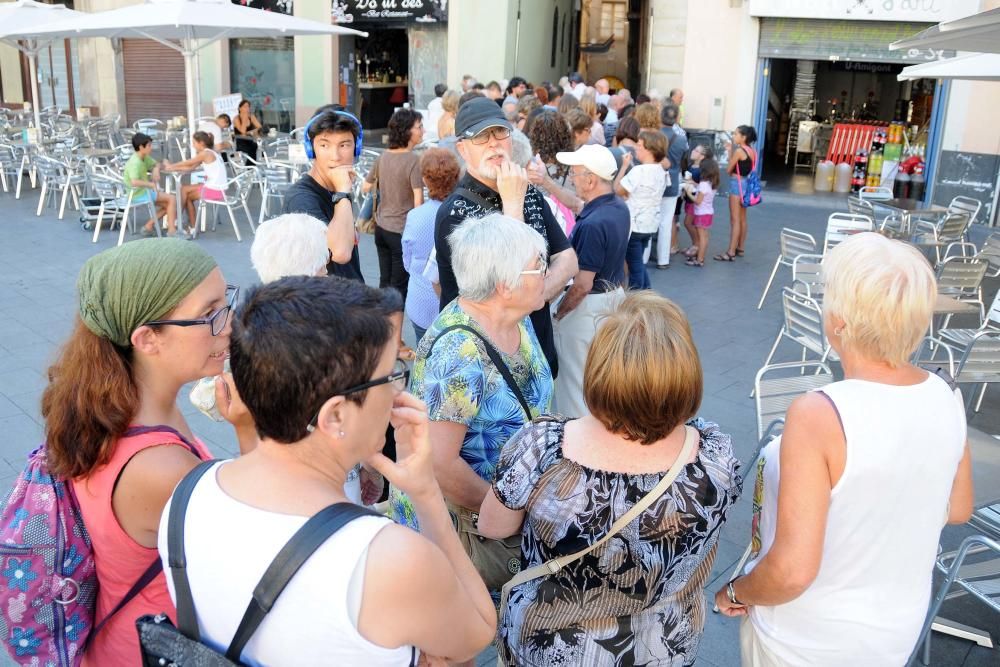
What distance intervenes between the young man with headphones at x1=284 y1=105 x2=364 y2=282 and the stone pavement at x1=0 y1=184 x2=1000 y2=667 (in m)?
1.59

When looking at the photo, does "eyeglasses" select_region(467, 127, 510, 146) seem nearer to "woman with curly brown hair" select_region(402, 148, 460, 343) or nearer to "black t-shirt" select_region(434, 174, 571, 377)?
"black t-shirt" select_region(434, 174, 571, 377)

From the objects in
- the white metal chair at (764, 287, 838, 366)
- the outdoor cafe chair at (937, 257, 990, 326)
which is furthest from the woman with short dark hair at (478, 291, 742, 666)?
the outdoor cafe chair at (937, 257, 990, 326)

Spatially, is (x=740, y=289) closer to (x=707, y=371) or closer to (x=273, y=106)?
(x=707, y=371)

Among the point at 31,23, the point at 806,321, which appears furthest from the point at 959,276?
the point at 31,23

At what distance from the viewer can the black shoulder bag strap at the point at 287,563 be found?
122cm

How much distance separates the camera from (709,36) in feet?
46.5

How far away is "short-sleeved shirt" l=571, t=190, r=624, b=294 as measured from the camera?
4324 mm

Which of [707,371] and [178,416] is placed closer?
[178,416]

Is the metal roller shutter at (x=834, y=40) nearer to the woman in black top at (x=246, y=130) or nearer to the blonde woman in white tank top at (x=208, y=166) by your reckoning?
the woman in black top at (x=246, y=130)

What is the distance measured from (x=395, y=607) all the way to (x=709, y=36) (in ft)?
47.9

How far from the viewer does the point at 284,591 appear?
1.23 metres

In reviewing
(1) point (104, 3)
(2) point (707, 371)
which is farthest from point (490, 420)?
(1) point (104, 3)

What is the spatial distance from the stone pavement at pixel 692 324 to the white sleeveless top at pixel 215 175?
0.62 meters

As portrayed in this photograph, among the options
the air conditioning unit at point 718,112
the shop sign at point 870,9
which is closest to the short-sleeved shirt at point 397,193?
the air conditioning unit at point 718,112
